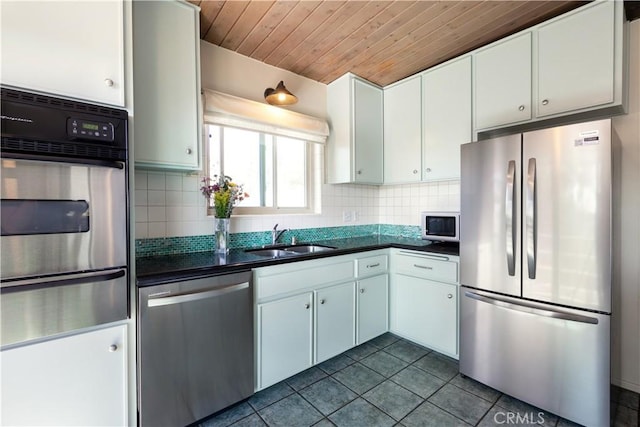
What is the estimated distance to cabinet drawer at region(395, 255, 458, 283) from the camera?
7.28ft

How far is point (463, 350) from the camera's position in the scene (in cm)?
201

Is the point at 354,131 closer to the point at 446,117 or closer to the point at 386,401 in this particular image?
the point at 446,117

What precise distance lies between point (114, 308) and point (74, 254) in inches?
11.8

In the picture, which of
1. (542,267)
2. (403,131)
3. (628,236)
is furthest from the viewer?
(403,131)

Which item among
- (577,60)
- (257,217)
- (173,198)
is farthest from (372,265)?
(577,60)

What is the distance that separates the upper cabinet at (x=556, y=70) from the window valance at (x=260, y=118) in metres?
1.39

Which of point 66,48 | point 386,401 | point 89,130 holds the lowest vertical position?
point 386,401

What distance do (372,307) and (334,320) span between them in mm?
457

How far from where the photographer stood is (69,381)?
1233 mm

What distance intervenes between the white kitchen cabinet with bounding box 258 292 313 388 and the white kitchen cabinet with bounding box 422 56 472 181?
5.30ft

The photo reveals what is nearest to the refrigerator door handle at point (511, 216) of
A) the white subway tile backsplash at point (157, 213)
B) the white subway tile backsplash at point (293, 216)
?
the white subway tile backsplash at point (293, 216)

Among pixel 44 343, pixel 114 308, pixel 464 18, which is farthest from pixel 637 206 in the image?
pixel 44 343

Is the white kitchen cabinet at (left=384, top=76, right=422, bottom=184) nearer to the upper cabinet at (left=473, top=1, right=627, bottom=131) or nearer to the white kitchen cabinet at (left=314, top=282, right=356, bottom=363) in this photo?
the upper cabinet at (left=473, top=1, right=627, bottom=131)

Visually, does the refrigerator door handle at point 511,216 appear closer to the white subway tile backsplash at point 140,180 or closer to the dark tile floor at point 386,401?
the dark tile floor at point 386,401
